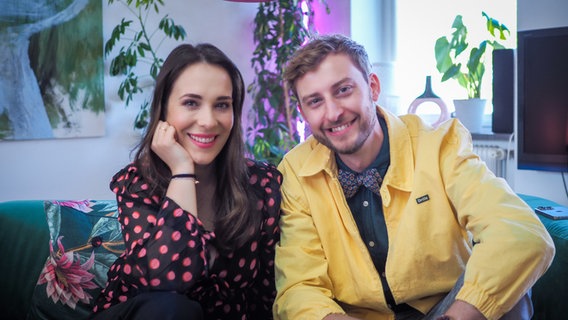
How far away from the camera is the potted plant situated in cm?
301

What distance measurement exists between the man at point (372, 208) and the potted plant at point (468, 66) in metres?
1.58

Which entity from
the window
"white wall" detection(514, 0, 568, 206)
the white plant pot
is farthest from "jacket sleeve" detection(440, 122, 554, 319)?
the window

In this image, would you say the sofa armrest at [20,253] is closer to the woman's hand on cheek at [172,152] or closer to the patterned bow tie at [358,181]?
the woman's hand on cheek at [172,152]

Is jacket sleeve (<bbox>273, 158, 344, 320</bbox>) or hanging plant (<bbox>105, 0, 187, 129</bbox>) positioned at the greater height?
hanging plant (<bbox>105, 0, 187, 129</bbox>)

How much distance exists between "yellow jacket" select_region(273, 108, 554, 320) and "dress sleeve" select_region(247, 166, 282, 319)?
36 millimetres

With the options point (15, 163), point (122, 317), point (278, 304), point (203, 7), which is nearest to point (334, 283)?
point (278, 304)

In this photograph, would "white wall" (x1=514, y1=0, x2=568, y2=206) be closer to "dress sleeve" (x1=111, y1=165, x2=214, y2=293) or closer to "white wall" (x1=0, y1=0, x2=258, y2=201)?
"dress sleeve" (x1=111, y1=165, x2=214, y2=293)

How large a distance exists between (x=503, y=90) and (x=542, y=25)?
1.49 ft

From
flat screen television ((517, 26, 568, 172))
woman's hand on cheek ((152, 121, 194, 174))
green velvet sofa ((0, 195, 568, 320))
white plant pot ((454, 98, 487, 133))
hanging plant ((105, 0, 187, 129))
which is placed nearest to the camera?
woman's hand on cheek ((152, 121, 194, 174))

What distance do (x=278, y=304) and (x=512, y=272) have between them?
1.96 ft

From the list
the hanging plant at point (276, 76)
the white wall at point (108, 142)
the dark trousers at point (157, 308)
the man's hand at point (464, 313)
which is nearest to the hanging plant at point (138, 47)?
the white wall at point (108, 142)

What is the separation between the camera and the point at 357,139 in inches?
60.3

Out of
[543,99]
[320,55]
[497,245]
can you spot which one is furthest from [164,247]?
[543,99]

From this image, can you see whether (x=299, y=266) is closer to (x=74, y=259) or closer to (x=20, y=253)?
(x=74, y=259)
